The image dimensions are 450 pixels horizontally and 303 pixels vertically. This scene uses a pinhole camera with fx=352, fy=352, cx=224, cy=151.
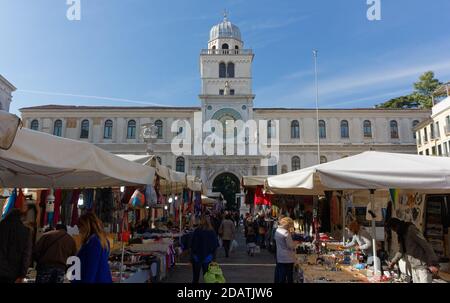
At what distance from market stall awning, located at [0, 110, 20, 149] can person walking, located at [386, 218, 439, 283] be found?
5.19 meters

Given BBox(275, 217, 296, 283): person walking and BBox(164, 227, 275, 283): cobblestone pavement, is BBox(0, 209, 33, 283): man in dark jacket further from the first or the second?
BBox(164, 227, 275, 283): cobblestone pavement

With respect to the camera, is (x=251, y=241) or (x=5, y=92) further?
(x=5, y=92)

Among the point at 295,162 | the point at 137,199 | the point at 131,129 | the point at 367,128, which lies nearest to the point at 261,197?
the point at 137,199

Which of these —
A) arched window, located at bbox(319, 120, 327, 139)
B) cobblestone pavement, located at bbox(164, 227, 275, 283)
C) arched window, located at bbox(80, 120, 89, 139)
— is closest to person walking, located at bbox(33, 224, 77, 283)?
cobblestone pavement, located at bbox(164, 227, 275, 283)

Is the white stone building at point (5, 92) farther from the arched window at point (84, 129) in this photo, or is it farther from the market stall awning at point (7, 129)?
the market stall awning at point (7, 129)

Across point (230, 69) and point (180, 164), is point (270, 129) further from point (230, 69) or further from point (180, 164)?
→ point (180, 164)

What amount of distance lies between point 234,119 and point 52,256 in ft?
123

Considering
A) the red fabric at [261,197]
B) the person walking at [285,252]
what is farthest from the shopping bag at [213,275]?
the red fabric at [261,197]

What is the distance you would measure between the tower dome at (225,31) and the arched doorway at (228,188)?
61.4 feet

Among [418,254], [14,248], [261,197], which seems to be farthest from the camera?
[261,197]

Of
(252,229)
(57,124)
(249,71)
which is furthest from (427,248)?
(57,124)

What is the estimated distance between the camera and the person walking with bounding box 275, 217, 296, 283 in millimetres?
6488

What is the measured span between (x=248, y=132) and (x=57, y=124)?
23413 mm

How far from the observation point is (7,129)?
9.51 feet
